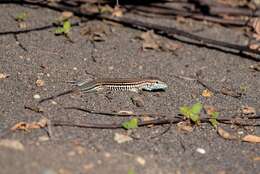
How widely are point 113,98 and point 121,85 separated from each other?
0.63 ft

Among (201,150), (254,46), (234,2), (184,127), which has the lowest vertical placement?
(201,150)

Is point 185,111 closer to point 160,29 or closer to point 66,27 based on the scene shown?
point 160,29

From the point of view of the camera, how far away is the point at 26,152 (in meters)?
4.64

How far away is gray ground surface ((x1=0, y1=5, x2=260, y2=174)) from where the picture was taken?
189 inches

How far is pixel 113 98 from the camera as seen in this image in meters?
6.20

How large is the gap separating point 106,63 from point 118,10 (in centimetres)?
152

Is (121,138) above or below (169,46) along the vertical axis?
below

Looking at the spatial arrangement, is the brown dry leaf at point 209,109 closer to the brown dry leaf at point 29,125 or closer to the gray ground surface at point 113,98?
the gray ground surface at point 113,98

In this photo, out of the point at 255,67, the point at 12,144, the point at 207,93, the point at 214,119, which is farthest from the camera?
the point at 255,67

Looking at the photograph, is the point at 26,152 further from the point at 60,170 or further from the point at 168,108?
the point at 168,108

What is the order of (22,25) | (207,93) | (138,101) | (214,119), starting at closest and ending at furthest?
(214,119), (138,101), (207,93), (22,25)

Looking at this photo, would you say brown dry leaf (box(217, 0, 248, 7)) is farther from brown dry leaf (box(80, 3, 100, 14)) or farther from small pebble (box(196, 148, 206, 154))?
small pebble (box(196, 148, 206, 154))

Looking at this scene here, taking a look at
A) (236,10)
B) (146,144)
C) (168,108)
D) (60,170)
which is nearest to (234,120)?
(168,108)

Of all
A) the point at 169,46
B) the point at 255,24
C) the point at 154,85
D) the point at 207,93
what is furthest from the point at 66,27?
the point at 255,24
